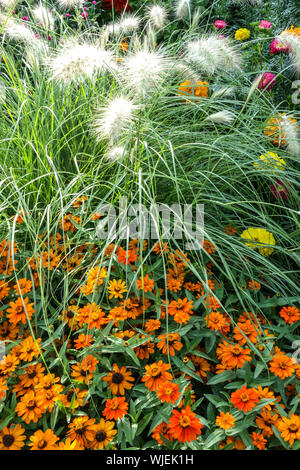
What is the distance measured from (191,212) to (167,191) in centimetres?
33

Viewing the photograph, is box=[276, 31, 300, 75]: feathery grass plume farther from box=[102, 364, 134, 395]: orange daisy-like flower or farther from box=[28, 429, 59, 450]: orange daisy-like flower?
box=[28, 429, 59, 450]: orange daisy-like flower

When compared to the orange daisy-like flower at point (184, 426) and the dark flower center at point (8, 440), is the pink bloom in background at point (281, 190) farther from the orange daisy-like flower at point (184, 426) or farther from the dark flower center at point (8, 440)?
the dark flower center at point (8, 440)

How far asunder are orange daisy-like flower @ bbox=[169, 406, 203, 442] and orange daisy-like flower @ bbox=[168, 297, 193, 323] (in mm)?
384

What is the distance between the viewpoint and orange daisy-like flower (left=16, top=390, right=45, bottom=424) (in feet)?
4.60

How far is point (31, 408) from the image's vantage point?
4.66 ft

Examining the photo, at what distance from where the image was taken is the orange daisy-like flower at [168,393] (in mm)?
1396

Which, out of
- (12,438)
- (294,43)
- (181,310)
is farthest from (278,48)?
(12,438)

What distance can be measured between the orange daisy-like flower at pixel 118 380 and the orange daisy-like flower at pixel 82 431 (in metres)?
0.15

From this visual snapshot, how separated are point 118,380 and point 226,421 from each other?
0.38 m

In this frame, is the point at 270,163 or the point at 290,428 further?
the point at 270,163

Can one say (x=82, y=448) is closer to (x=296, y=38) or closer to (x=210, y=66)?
(x=210, y=66)

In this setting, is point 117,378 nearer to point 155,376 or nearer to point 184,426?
point 155,376

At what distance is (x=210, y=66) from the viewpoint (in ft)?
6.90
